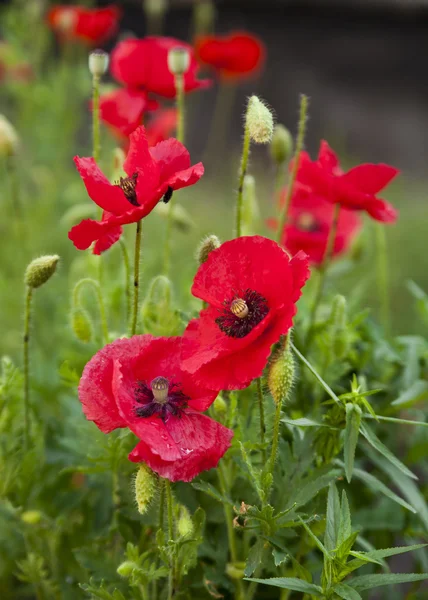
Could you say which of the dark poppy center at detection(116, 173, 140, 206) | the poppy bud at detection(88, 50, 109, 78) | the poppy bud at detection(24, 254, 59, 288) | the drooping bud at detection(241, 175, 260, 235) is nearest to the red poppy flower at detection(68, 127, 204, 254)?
the dark poppy center at detection(116, 173, 140, 206)

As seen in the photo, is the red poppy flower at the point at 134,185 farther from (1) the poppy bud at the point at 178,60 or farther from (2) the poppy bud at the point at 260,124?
(1) the poppy bud at the point at 178,60

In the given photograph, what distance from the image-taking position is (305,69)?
4539 millimetres

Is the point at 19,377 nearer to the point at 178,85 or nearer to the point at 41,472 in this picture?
the point at 41,472

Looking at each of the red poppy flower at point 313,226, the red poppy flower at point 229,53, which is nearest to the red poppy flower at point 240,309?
the red poppy flower at point 313,226

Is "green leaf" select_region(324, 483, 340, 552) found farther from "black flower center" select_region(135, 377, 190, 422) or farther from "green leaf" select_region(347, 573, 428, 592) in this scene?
"black flower center" select_region(135, 377, 190, 422)

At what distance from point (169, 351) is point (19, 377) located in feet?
0.97

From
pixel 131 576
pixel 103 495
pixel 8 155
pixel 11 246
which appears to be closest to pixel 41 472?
pixel 103 495

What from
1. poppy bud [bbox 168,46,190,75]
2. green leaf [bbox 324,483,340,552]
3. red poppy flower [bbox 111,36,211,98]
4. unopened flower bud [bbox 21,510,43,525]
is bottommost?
unopened flower bud [bbox 21,510,43,525]

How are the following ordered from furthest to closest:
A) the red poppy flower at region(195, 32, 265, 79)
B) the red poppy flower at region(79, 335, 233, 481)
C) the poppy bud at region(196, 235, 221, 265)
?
the red poppy flower at region(195, 32, 265, 79) → the poppy bud at region(196, 235, 221, 265) → the red poppy flower at region(79, 335, 233, 481)

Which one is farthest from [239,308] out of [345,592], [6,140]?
[6,140]

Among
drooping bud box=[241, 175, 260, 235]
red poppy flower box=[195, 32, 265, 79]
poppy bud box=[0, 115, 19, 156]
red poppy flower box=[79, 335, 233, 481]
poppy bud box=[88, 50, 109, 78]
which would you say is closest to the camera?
red poppy flower box=[79, 335, 233, 481]

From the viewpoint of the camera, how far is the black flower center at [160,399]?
0.85 m

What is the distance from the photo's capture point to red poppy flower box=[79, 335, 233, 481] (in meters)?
0.78

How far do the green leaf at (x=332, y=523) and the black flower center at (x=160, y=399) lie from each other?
19 centimetres
